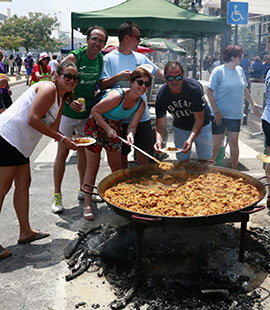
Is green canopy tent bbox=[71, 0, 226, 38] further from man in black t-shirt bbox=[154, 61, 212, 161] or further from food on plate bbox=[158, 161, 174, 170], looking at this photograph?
food on plate bbox=[158, 161, 174, 170]

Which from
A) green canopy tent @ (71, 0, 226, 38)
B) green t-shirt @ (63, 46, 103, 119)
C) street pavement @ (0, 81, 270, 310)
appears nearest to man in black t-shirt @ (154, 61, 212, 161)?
green t-shirt @ (63, 46, 103, 119)

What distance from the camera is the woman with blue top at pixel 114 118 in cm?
387

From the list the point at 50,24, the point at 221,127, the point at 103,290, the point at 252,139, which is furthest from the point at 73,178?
the point at 50,24

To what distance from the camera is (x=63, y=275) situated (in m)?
3.38

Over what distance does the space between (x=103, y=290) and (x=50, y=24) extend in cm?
6742

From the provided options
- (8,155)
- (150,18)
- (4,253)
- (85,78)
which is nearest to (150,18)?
(150,18)

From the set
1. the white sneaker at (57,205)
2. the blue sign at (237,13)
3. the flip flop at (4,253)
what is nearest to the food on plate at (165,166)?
the white sneaker at (57,205)

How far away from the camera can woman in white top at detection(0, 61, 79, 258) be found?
3.39 m

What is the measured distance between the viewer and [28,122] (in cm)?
341

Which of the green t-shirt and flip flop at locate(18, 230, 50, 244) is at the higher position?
the green t-shirt

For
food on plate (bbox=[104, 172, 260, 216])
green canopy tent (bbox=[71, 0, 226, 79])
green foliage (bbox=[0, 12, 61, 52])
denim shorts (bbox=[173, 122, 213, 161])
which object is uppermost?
green foliage (bbox=[0, 12, 61, 52])

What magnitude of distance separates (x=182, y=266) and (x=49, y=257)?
57.0 inches

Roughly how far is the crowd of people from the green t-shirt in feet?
0.04

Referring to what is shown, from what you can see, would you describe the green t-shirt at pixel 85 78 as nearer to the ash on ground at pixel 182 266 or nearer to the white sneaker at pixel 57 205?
the white sneaker at pixel 57 205
